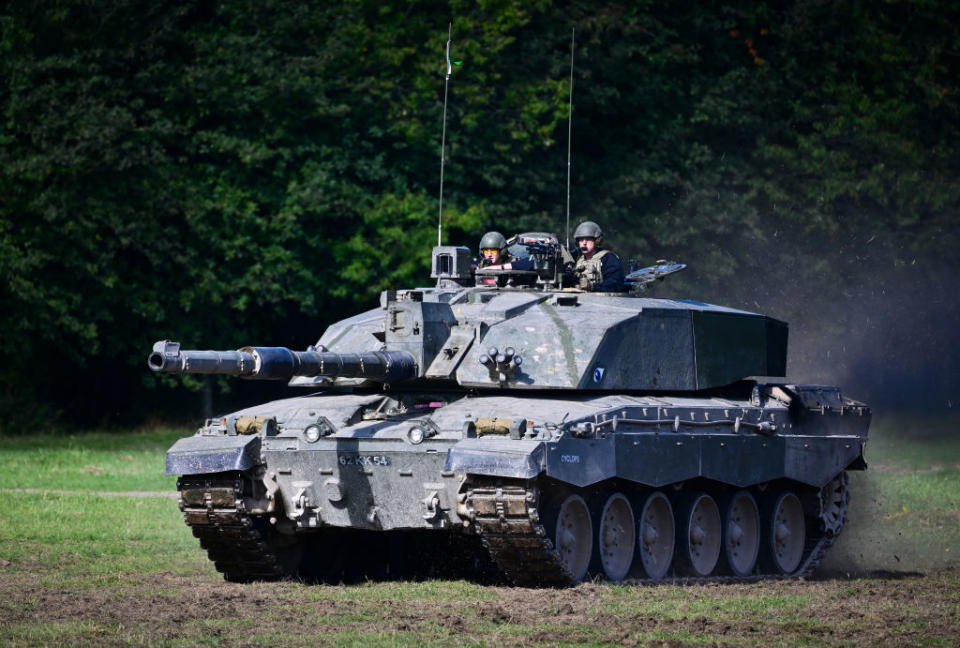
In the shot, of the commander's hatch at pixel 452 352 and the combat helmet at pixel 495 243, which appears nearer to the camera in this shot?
the commander's hatch at pixel 452 352

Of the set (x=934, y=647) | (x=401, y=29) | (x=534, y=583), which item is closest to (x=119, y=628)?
(x=534, y=583)

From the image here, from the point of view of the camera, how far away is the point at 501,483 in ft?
47.1

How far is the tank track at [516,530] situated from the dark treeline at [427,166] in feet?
58.0

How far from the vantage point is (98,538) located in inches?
745

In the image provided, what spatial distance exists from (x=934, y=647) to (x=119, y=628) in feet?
19.2

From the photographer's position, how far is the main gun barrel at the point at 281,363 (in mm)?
13430

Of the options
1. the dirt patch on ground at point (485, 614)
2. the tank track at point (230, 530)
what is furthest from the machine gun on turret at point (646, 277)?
the tank track at point (230, 530)

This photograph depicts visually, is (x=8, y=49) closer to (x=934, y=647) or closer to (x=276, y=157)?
(x=276, y=157)

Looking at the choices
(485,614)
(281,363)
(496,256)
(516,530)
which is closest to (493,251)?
(496,256)

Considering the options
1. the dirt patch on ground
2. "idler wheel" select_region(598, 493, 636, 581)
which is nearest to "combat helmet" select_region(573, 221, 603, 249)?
"idler wheel" select_region(598, 493, 636, 581)

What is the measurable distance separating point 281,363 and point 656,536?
4719 mm

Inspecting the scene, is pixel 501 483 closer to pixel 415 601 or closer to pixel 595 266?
pixel 415 601

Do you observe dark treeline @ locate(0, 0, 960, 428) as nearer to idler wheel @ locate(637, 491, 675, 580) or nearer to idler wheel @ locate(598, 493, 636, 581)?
idler wheel @ locate(637, 491, 675, 580)

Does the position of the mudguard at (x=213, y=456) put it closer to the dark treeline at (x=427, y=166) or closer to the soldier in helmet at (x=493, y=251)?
the soldier in helmet at (x=493, y=251)
